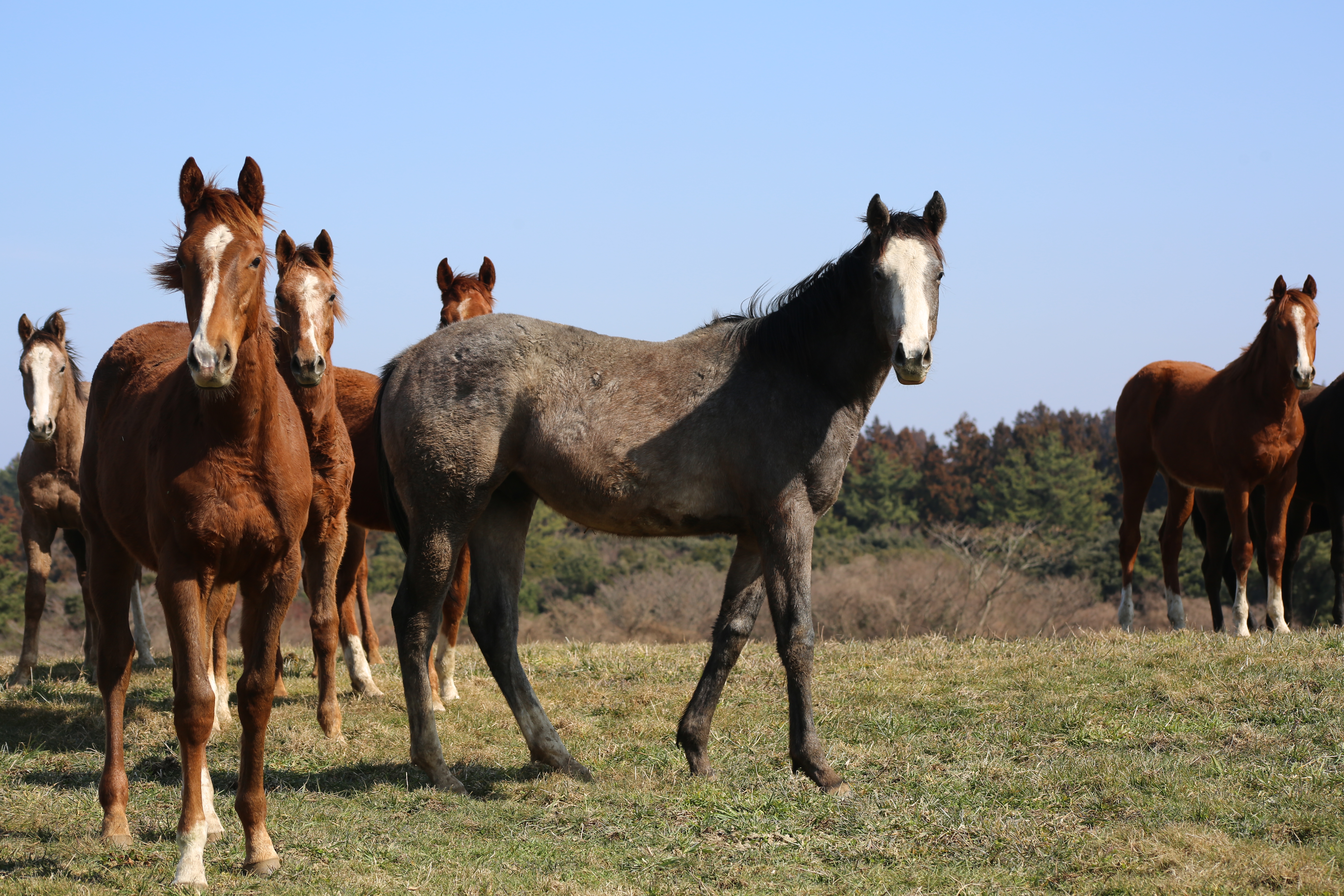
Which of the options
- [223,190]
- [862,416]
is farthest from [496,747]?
[223,190]

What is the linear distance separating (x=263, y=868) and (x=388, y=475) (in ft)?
8.84

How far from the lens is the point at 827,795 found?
5.26 meters

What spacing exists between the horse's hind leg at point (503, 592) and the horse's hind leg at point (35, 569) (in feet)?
15.5

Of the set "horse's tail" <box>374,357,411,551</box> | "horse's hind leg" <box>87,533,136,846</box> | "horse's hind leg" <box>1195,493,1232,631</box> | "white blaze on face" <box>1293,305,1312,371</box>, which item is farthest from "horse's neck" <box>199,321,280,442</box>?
"horse's hind leg" <box>1195,493,1232,631</box>

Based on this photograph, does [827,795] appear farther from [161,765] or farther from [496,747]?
[161,765]

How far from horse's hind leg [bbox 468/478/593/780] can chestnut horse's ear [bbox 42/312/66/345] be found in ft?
17.3

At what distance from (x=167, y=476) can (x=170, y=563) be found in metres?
0.32

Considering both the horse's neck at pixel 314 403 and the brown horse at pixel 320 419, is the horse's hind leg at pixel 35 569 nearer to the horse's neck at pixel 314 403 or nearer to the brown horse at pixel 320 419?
the brown horse at pixel 320 419

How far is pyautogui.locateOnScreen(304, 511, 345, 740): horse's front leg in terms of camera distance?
6969mm

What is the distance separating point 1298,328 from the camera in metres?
9.59

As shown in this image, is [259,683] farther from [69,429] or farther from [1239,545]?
[1239,545]

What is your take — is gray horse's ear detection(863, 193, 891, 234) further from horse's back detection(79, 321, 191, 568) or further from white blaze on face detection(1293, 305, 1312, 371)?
white blaze on face detection(1293, 305, 1312, 371)

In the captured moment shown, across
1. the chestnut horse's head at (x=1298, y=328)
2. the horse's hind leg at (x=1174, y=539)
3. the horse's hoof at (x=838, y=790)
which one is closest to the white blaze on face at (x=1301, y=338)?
the chestnut horse's head at (x=1298, y=328)

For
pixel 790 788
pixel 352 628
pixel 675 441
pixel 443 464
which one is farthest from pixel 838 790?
pixel 352 628
